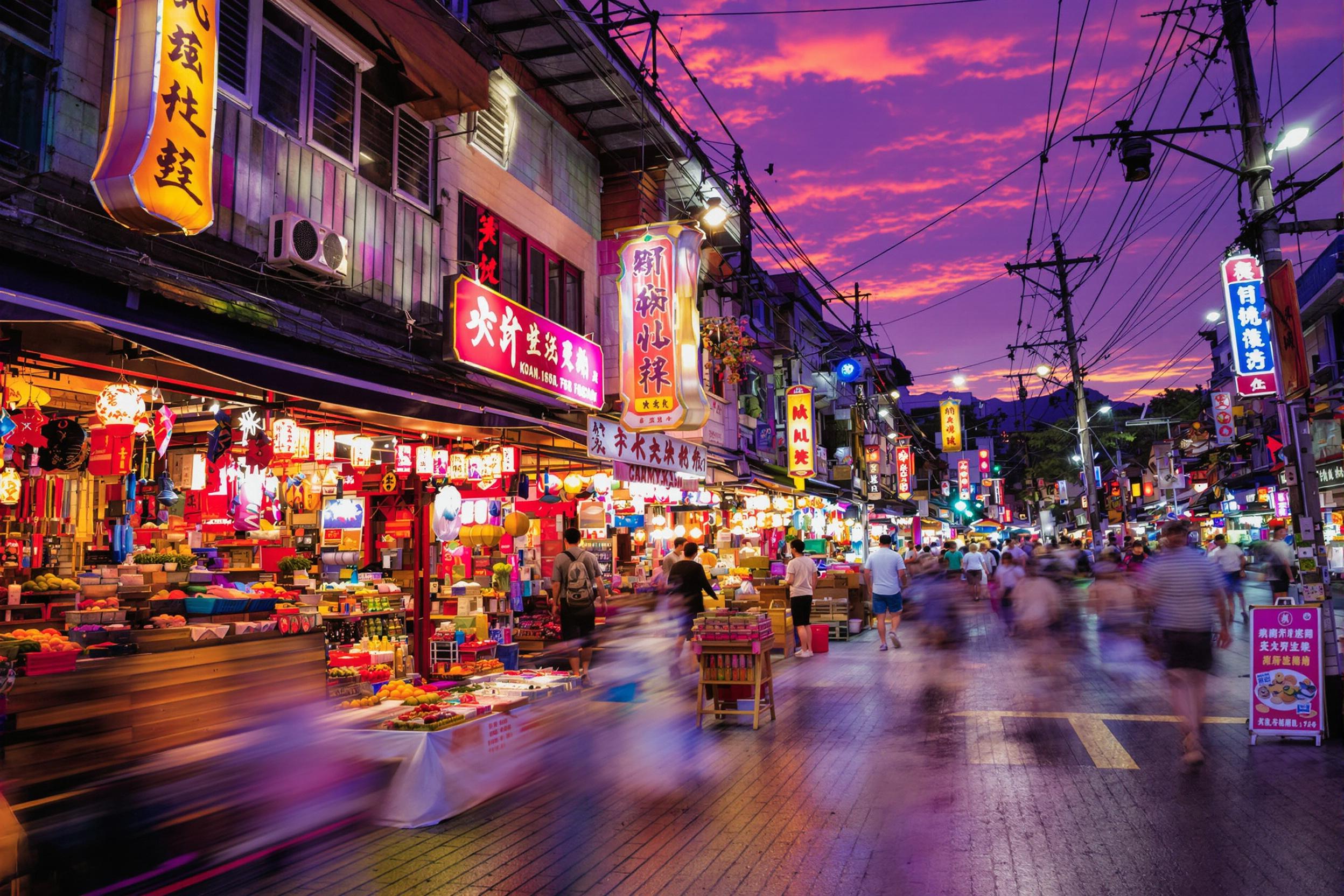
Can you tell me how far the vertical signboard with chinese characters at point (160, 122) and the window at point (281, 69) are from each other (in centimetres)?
241

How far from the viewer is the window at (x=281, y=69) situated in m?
9.39

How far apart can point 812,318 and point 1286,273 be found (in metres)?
31.0

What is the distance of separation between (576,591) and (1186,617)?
7.19m

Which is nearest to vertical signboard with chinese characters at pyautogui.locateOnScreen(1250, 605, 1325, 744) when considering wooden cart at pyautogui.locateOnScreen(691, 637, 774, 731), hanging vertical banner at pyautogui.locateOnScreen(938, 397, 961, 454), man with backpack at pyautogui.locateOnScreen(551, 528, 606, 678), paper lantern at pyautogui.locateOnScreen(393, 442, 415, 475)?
wooden cart at pyautogui.locateOnScreen(691, 637, 774, 731)

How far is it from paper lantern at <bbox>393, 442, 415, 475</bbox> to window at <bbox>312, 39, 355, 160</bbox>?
3.86m

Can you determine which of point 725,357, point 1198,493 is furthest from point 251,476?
point 1198,493

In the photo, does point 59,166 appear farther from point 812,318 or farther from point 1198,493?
point 1198,493

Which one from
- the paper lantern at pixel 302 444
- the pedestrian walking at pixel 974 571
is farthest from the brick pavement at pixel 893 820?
the pedestrian walking at pixel 974 571

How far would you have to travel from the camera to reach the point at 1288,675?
838 cm

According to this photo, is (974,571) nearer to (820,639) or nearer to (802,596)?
(820,639)

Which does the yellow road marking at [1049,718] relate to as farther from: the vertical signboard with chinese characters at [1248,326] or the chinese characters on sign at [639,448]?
the vertical signboard with chinese characters at [1248,326]

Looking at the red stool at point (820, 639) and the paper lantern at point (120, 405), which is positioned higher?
the paper lantern at point (120, 405)

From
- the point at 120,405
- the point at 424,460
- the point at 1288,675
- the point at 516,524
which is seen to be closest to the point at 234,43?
the point at 120,405

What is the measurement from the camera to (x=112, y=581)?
10.9m
